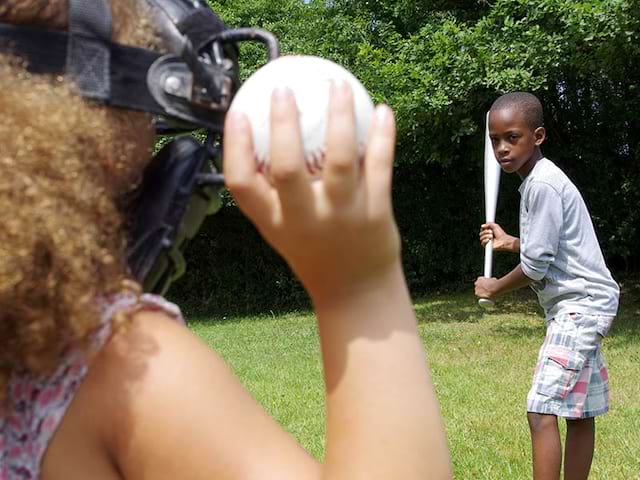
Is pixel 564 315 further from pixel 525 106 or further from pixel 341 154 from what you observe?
pixel 341 154

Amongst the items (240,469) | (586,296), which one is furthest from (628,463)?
(240,469)

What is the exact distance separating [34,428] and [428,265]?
14.5m

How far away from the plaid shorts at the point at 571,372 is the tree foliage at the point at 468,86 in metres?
6.15

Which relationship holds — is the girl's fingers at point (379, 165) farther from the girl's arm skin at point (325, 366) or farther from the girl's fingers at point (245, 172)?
the girl's fingers at point (245, 172)

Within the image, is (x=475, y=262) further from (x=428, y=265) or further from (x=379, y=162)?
(x=379, y=162)

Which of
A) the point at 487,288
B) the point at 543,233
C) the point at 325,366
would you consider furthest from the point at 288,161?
the point at 487,288

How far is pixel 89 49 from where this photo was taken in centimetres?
116

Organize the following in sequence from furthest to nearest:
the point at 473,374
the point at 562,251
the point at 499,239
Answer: the point at 473,374, the point at 499,239, the point at 562,251

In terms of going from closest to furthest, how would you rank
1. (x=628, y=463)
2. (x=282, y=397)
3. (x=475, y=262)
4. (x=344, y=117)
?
1. (x=344, y=117)
2. (x=628, y=463)
3. (x=282, y=397)
4. (x=475, y=262)

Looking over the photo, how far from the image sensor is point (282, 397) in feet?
23.0

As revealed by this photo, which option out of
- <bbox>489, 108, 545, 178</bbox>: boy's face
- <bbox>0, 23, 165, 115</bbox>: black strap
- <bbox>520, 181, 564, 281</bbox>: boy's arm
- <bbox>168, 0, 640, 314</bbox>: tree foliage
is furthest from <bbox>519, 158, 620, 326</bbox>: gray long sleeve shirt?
<bbox>168, 0, 640, 314</bbox>: tree foliage

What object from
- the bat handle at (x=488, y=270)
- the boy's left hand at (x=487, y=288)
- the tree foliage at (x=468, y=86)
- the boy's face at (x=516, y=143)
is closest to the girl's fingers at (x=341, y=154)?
the boy's face at (x=516, y=143)

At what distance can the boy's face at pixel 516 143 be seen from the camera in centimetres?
443

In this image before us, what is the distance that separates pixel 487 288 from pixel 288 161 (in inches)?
148
